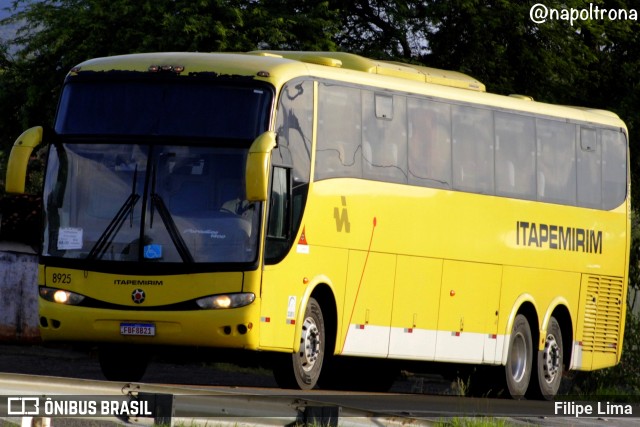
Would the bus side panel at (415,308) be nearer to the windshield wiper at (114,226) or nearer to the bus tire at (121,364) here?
the bus tire at (121,364)

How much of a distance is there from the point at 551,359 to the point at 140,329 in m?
7.60

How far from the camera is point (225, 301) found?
15.4 m

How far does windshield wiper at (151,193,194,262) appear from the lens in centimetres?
1551

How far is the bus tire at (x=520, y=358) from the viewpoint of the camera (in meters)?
20.6

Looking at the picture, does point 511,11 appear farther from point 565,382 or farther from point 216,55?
point 216,55

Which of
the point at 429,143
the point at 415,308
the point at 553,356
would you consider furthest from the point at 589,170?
the point at 415,308

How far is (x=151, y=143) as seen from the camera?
1588 centimetres

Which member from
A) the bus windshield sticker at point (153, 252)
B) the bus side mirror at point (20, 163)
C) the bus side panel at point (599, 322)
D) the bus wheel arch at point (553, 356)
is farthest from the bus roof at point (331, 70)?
the bus wheel arch at point (553, 356)

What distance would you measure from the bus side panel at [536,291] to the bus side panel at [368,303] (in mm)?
2682

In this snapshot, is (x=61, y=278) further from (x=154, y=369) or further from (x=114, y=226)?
(x=154, y=369)

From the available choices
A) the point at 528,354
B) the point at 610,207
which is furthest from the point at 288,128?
the point at 610,207

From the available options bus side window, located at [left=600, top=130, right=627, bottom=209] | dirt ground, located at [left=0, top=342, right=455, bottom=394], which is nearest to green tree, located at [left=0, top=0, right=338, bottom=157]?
dirt ground, located at [left=0, top=342, right=455, bottom=394]

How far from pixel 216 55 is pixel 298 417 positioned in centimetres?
551

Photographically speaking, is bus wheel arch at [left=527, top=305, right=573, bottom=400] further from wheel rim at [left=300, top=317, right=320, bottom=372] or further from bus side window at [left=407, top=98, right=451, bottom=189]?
wheel rim at [left=300, top=317, right=320, bottom=372]
